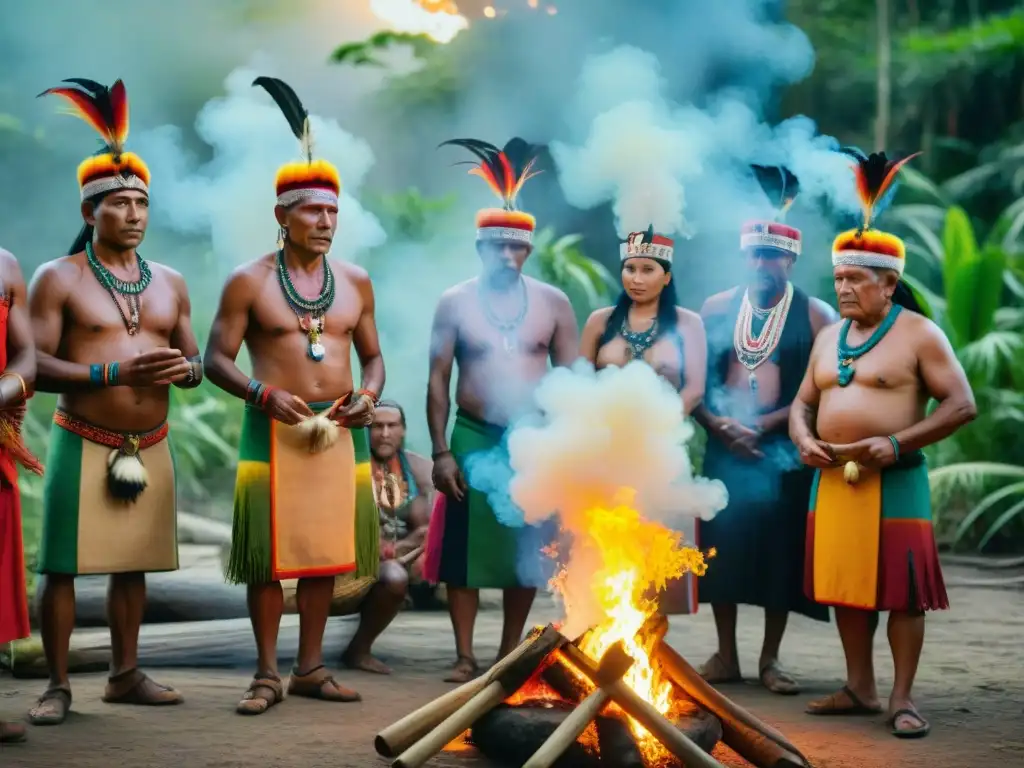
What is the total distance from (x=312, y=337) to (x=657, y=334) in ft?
5.22

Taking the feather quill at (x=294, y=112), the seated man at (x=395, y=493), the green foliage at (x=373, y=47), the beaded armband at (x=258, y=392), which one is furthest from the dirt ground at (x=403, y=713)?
the green foliage at (x=373, y=47)

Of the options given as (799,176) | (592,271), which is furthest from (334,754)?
(592,271)

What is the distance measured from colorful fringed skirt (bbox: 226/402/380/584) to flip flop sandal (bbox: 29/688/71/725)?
77 centimetres

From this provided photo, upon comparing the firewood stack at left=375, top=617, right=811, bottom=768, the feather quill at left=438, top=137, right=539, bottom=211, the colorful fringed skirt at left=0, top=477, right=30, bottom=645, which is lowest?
the firewood stack at left=375, top=617, right=811, bottom=768

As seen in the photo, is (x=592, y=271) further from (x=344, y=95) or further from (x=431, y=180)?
(x=344, y=95)

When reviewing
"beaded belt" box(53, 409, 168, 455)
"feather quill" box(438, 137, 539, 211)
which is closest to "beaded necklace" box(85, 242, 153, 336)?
"beaded belt" box(53, 409, 168, 455)

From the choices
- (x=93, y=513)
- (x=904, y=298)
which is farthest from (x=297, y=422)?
(x=904, y=298)

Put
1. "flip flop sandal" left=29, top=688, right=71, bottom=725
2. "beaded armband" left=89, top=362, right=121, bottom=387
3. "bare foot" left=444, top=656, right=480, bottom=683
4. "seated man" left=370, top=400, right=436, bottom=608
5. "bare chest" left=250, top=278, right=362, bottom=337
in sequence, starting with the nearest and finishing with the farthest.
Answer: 1. "flip flop sandal" left=29, top=688, right=71, bottom=725
2. "beaded armband" left=89, top=362, right=121, bottom=387
3. "bare chest" left=250, top=278, right=362, bottom=337
4. "bare foot" left=444, top=656, right=480, bottom=683
5. "seated man" left=370, top=400, right=436, bottom=608

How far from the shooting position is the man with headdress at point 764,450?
5766 mm

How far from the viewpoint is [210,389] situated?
479 inches

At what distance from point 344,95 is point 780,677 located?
391 inches

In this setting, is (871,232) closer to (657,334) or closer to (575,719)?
(657,334)

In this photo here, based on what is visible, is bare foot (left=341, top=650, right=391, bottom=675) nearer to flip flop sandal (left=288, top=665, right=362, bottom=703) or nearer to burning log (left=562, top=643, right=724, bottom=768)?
flip flop sandal (left=288, top=665, right=362, bottom=703)

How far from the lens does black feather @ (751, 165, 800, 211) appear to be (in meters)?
5.76
